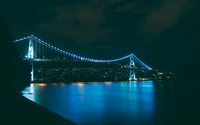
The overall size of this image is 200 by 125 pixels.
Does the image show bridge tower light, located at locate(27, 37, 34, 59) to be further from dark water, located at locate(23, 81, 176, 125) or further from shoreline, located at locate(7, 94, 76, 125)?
shoreline, located at locate(7, 94, 76, 125)

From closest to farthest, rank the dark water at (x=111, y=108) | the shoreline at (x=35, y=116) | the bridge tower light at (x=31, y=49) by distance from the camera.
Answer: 1. the shoreline at (x=35, y=116)
2. the dark water at (x=111, y=108)
3. the bridge tower light at (x=31, y=49)

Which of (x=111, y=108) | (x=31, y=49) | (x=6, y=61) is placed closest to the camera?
(x=6, y=61)

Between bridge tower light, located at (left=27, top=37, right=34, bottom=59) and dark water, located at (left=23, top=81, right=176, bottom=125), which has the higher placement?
bridge tower light, located at (left=27, top=37, right=34, bottom=59)

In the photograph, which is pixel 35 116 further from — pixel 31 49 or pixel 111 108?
pixel 31 49

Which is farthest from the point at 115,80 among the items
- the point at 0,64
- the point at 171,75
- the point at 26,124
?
the point at 26,124

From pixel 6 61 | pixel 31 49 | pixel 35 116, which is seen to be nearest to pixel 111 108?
pixel 6 61

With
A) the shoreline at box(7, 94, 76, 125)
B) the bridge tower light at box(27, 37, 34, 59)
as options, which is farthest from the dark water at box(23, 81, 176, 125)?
the bridge tower light at box(27, 37, 34, 59)

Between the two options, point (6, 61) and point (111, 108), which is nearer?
point (6, 61)

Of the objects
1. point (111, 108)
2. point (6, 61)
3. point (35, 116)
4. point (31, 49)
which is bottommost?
point (111, 108)

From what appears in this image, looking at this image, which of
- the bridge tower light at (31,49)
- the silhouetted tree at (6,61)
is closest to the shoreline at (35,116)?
the silhouetted tree at (6,61)

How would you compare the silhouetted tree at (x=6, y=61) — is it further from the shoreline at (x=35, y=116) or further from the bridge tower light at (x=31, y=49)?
the bridge tower light at (x=31, y=49)

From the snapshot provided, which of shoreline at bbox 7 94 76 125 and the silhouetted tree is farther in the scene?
the silhouetted tree

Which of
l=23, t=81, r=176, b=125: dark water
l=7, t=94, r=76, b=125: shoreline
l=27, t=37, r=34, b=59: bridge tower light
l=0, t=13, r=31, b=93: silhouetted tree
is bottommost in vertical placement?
l=23, t=81, r=176, b=125: dark water
